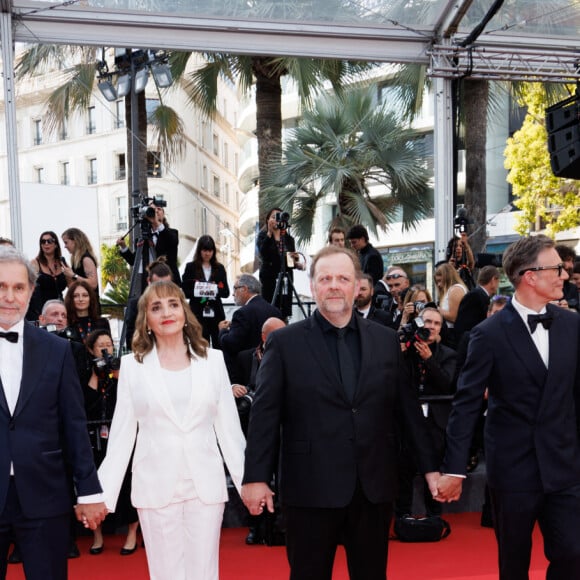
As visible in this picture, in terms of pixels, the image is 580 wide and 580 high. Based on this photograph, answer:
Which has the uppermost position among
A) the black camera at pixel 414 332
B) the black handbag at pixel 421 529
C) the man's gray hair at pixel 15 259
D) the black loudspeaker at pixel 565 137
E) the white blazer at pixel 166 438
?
the black loudspeaker at pixel 565 137

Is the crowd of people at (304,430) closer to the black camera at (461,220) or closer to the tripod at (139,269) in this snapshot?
the tripod at (139,269)

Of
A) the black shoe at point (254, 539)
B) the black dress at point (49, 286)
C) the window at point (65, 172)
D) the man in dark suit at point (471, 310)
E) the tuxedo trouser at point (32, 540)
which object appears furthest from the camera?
the window at point (65, 172)

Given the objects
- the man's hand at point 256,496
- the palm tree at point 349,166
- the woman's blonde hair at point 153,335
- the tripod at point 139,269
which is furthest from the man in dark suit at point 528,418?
the palm tree at point 349,166

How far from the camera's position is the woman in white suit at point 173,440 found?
3.62 m

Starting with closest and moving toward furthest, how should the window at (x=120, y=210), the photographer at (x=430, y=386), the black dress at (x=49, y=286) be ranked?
the photographer at (x=430, y=386) < the black dress at (x=49, y=286) < the window at (x=120, y=210)

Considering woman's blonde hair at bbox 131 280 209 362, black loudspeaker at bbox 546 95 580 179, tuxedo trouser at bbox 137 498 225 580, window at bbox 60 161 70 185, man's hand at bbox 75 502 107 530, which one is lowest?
tuxedo trouser at bbox 137 498 225 580

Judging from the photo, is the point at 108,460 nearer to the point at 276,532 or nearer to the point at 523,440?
the point at 523,440

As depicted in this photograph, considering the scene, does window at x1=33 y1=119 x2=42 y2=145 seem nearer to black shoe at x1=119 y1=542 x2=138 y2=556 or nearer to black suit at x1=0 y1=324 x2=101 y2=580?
black shoe at x1=119 y1=542 x2=138 y2=556

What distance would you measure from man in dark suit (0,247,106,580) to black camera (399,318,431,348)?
2656mm

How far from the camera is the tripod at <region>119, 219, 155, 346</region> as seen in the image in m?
7.88

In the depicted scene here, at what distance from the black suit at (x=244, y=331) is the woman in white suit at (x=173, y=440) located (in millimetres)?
3226

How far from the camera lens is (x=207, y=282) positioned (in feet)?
26.9

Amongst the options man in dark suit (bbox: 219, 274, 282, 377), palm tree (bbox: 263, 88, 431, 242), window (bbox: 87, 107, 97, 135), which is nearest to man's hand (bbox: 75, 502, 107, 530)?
man in dark suit (bbox: 219, 274, 282, 377)

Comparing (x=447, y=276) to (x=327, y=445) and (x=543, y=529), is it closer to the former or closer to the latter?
(x=543, y=529)
